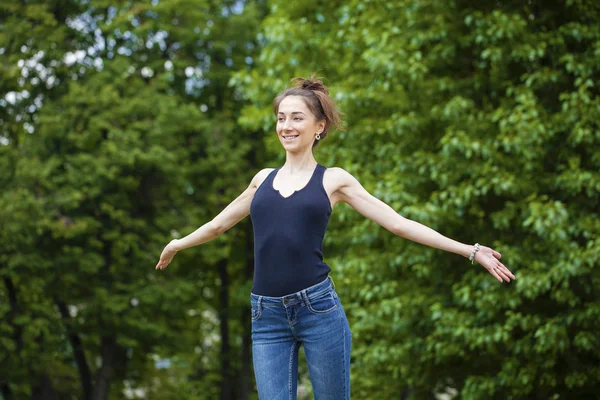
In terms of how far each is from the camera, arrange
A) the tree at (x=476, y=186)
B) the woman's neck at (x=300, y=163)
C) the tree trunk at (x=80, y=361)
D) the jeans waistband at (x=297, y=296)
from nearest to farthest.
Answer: the jeans waistband at (x=297, y=296) < the woman's neck at (x=300, y=163) < the tree at (x=476, y=186) < the tree trunk at (x=80, y=361)

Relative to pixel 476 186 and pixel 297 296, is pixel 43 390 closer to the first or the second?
pixel 476 186

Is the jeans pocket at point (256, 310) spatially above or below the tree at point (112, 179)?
below

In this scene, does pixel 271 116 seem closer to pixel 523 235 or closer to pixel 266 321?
pixel 523 235

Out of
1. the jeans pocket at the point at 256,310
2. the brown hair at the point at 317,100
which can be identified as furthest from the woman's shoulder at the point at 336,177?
the jeans pocket at the point at 256,310

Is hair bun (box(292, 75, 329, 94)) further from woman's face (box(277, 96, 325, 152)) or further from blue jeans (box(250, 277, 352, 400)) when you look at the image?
blue jeans (box(250, 277, 352, 400))

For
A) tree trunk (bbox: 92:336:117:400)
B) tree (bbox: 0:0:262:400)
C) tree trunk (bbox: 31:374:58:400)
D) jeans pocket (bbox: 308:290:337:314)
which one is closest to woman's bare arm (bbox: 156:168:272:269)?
jeans pocket (bbox: 308:290:337:314)

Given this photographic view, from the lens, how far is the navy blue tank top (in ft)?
12.2

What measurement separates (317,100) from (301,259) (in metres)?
0.76

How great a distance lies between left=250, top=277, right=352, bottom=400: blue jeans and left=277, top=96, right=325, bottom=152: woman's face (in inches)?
25.1

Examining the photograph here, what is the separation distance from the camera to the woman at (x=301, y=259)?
3.72 meters

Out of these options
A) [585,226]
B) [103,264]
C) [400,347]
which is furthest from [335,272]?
[103,264]

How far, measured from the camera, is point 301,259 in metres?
3.72

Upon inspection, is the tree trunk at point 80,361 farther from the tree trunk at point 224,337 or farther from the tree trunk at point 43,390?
the tree trunk at point 224,337

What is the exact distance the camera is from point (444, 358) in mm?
12305
